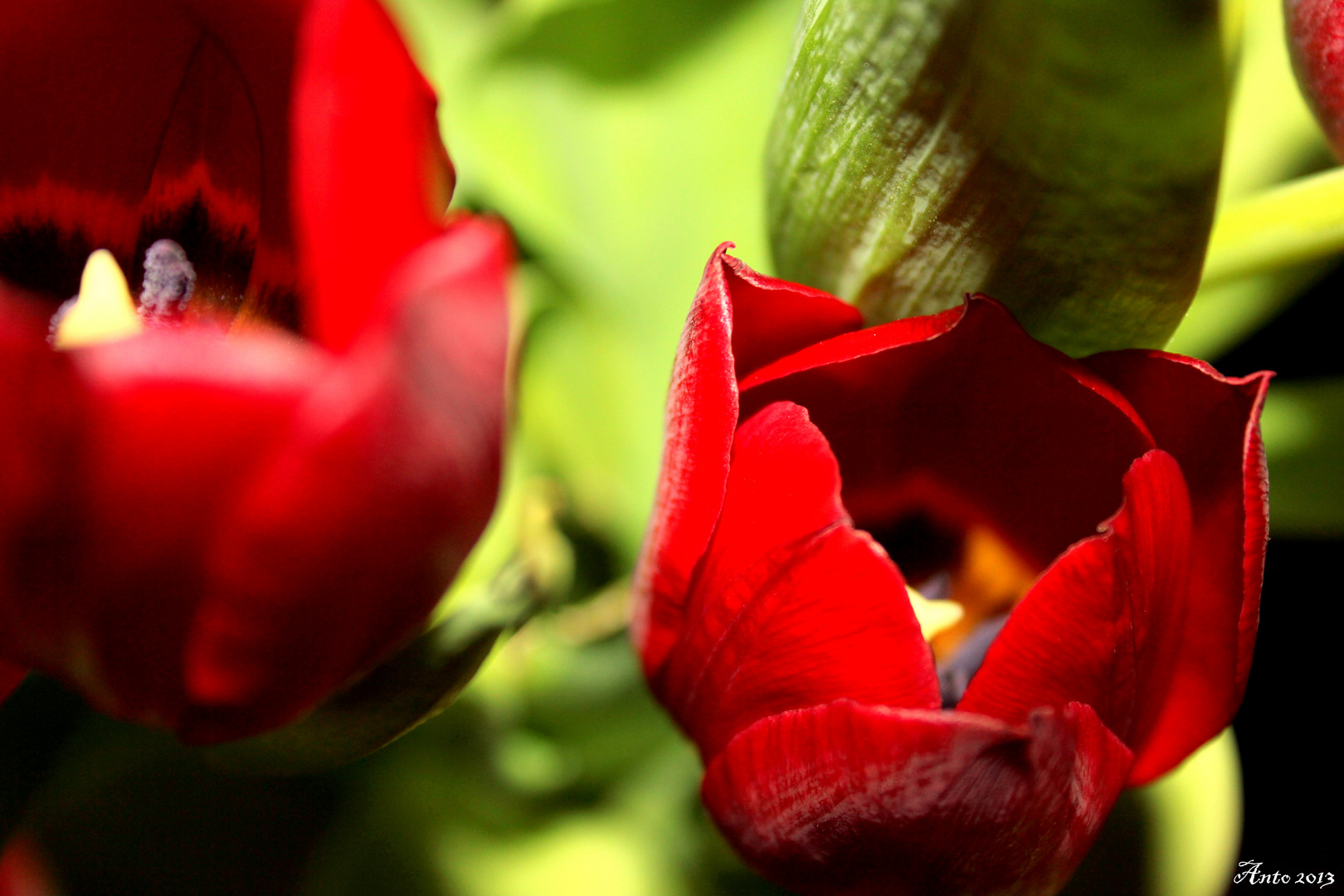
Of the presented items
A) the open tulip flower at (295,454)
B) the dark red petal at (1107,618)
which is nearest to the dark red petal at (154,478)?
the open tulip flower at (295,454)

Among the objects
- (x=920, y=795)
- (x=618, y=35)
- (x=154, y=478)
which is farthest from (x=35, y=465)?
(x=618, y=35)

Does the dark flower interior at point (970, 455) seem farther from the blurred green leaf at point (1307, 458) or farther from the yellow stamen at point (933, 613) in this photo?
the blurred green leaf at point (1307, 458)

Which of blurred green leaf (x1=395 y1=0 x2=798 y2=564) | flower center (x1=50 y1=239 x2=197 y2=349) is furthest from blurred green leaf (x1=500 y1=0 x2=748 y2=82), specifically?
flower center (x1=50 y1=239 x2=197 y2=349)

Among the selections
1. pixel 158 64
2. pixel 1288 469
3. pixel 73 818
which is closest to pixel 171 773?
pixel 73 818

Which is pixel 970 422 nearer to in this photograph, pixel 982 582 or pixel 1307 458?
pixel 982 582

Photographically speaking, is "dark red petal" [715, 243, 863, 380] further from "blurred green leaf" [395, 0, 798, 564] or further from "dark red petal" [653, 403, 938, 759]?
"blurred green leaf" [395, 0, 798, 564]

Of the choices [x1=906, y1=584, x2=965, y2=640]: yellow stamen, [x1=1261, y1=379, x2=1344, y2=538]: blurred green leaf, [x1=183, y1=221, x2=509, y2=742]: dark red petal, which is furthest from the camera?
[x1=1261, y1=379, x2=1344, y2=538]: blurred green leaf
